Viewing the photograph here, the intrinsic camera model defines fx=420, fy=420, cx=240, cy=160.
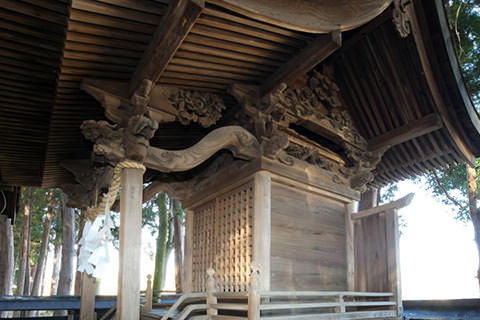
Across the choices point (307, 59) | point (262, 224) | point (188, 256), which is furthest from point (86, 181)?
point (307, 59)

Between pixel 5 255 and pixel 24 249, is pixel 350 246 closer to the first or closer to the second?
pixel 5 255

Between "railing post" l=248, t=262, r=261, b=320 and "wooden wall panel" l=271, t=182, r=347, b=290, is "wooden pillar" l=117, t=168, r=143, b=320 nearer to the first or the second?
"railing post" l=248, t=262, r=261, b=320

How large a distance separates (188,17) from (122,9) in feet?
→ 2.11

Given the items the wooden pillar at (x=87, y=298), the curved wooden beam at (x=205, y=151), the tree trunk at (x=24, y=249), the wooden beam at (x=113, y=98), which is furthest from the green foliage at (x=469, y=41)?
the tree trunk at (x=24, y=249)

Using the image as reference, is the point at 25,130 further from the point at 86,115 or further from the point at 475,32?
the point at 475,32

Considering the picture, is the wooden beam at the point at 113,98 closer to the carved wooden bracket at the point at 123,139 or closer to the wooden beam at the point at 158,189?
the carved wooden bracket at the point at 123,139

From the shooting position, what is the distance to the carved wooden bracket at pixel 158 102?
512 centimetres

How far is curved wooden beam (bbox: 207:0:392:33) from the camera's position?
4180mm

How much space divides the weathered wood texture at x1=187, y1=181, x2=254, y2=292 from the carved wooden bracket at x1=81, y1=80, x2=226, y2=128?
1280 mm

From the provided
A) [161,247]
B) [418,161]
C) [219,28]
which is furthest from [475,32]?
[161,247]

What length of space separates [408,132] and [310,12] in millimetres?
3665

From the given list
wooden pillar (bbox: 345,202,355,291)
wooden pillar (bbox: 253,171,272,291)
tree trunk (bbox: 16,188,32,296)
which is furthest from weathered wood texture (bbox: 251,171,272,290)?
tree trunk (bbox: 16,188,32,296)

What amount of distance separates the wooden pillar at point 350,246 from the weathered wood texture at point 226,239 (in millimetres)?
2071

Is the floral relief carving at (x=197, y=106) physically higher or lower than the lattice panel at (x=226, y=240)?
higher
